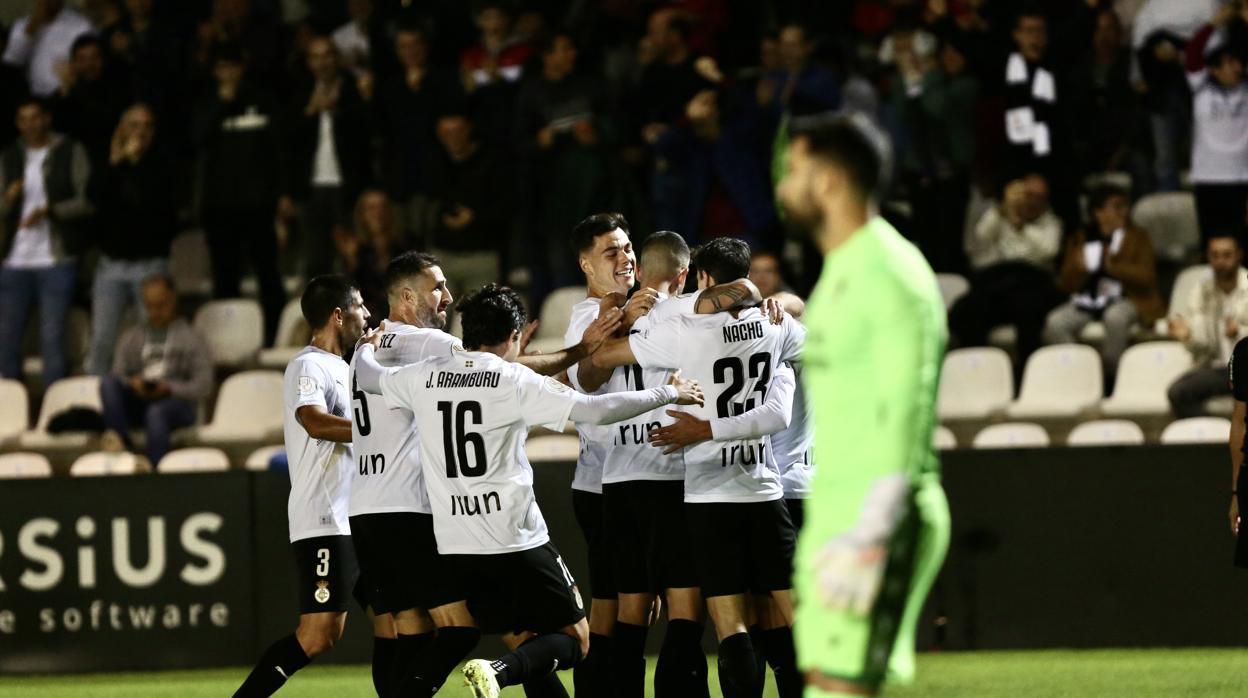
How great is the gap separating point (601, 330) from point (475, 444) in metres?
0.76

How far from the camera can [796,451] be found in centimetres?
768

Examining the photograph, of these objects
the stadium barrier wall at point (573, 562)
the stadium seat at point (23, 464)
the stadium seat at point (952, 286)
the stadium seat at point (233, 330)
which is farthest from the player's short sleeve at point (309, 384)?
the stadium seat at point (233, 330)

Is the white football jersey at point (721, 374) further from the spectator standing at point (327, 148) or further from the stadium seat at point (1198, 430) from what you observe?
the spectator standing at point (327, 148)

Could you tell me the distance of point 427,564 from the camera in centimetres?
718

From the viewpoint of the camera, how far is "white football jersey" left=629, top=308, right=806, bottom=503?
277 inches

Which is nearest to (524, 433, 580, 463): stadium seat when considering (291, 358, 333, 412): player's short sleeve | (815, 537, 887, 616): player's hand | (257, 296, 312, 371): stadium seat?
(257, 296, 312, 371): stadium seat

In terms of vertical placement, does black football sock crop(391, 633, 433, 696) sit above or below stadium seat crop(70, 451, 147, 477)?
below

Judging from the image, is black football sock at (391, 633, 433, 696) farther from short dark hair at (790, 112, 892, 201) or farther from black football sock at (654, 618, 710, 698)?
short dark hair at (790, 112, 892, 201)

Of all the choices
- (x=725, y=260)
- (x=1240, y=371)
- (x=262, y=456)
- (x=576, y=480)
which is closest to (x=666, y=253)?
(x=725, y=260)

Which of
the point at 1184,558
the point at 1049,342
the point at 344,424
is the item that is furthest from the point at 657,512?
the point at 1049,342

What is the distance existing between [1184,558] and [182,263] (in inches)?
347

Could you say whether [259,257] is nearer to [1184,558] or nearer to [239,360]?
[239,360]

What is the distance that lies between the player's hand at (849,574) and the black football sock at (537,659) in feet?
9.81

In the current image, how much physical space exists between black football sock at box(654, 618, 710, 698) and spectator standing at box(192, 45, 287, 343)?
824cm
